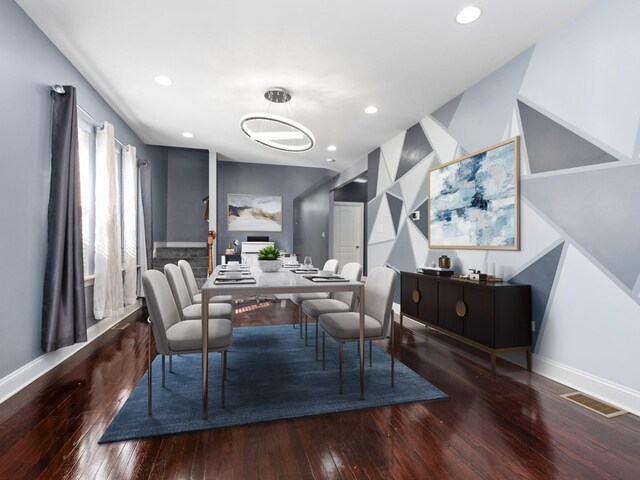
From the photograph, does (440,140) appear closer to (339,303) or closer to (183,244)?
(339,303)

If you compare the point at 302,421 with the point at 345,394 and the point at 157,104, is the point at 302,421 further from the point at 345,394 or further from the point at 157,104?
the point at 157,104

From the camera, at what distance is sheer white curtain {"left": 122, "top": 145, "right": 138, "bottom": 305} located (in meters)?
4.43

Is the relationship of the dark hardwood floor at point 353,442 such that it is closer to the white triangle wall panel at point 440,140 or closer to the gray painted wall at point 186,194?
the white triangle wall panel at point 440,140

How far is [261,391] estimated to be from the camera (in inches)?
90.4

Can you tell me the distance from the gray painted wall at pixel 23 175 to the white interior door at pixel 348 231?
20.5ft

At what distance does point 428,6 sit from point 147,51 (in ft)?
7.81

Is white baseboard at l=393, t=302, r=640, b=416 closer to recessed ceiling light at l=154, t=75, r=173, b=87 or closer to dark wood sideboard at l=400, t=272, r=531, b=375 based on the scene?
dark wood sideboard at l=400, t=272, r=531, b=375

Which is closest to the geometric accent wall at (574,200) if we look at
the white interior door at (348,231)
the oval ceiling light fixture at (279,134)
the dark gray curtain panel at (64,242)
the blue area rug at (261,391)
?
the blue area rug at (261,391)

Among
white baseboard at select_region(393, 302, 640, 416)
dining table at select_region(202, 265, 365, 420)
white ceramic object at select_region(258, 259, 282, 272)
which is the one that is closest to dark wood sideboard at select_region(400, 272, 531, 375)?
white baseboard at select_region(393, 302, 640, 416)

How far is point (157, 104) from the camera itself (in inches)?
158

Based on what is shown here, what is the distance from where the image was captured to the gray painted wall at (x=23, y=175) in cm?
224

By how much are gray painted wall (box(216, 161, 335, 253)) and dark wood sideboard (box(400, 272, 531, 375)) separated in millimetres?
4681

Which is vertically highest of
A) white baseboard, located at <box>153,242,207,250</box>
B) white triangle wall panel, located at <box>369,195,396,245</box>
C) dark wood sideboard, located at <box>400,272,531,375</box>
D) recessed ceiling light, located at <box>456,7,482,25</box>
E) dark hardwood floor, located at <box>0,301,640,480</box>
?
recessed ceiling light, located at <box>456,7,482,25</box>

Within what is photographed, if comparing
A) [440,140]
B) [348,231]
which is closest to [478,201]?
[440,140]
